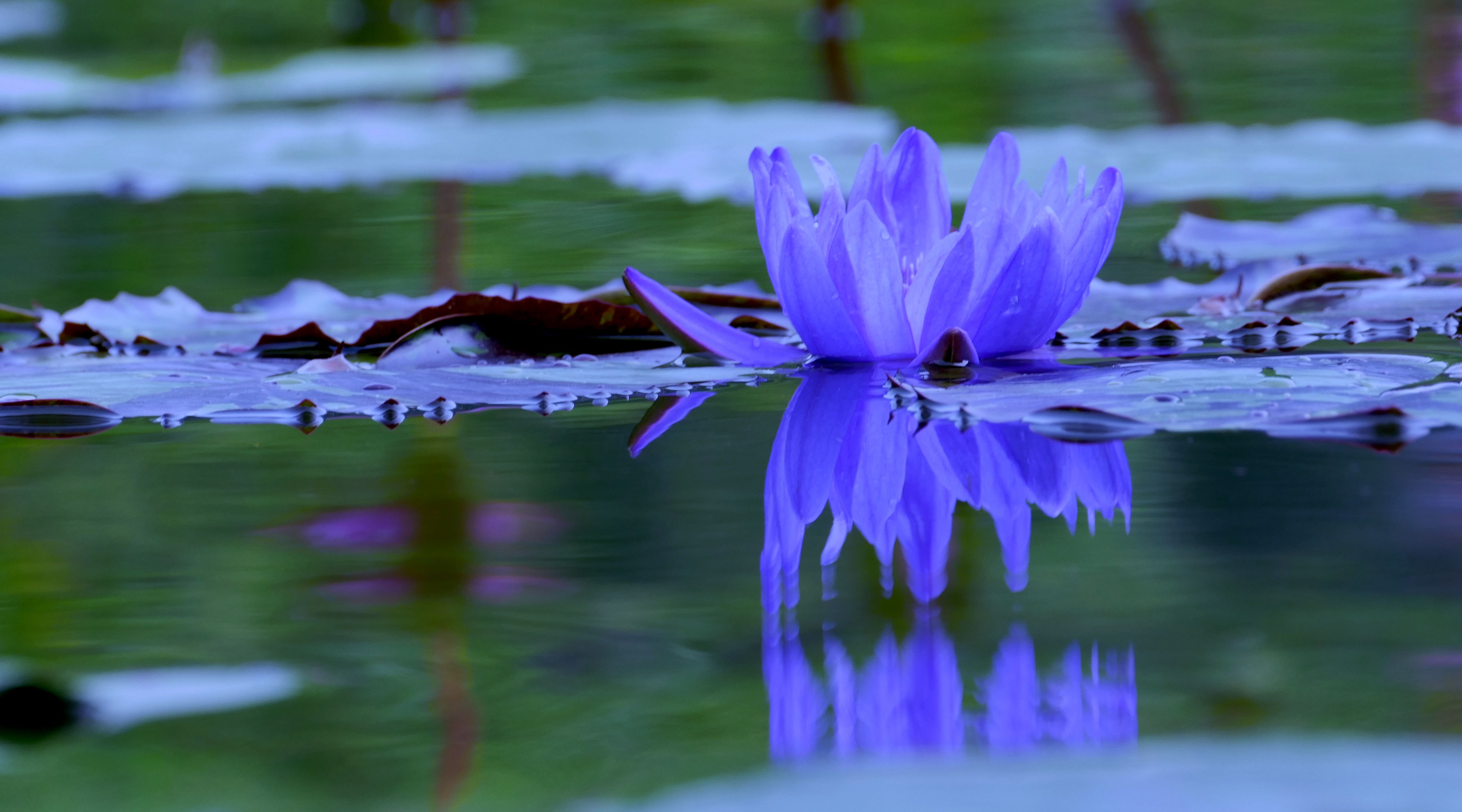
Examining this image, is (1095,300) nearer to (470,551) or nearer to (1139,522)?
(1139,522)

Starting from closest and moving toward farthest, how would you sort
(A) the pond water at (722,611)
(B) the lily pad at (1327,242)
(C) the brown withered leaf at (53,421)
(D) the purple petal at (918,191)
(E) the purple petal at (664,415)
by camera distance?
1. (A) the pond water at (722,611)
2. (E) the purple petal at (664,415)
3. (C) the brown withered leaf at (53,421)
4. (D) the purple petal at (918,191)
5. (B) the lily pad at (1327,242)

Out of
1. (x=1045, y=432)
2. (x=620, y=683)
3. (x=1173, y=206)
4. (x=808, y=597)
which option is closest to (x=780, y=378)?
(x=1045, y=432)

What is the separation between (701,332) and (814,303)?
0.42 feet

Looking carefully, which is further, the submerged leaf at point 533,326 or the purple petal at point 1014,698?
the submerged leaf at point 533,326

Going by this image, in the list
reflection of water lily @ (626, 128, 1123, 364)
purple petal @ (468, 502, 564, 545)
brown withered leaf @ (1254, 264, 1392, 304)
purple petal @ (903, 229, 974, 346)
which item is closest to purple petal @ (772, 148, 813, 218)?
reflection of water lily @ (626, 128, 1123, 364)

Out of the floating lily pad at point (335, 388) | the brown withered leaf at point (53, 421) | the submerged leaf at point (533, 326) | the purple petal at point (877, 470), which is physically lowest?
the purple petal at point (877, 470)

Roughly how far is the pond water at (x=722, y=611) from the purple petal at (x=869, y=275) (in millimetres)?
50

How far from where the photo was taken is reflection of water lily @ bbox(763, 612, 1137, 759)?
609 mm

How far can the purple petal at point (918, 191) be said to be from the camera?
1483 millimetres

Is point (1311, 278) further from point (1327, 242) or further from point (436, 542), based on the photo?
point (436, 542)

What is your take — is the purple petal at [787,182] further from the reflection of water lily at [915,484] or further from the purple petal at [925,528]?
the purple petal at [925,528]

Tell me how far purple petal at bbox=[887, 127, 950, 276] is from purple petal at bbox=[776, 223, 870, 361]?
97 millimetres

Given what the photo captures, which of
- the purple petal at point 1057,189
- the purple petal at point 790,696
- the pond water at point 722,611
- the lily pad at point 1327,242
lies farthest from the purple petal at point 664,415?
the lily pad at point 1327,242

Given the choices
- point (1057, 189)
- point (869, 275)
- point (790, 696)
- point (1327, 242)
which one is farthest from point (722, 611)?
point (1327, 242)
